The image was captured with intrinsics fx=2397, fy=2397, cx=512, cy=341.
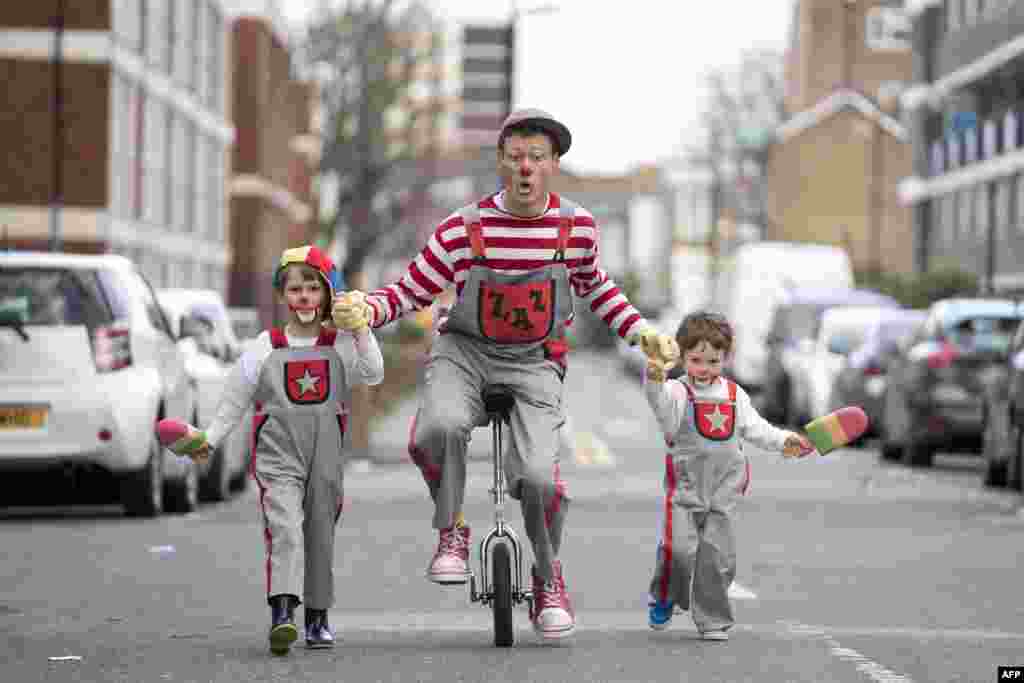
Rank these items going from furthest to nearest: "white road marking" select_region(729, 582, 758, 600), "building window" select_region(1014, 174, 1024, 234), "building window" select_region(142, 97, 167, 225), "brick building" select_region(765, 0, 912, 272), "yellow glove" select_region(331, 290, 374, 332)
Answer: "brick building" select_region(765, 0, 912, 272) → "building window" select_region(1014, 174, 1024, 234) → "building window" select_region(142, 97, 167, 225) → "white road marking" select_region(729, 582, 758, 600) → "yellow glove" select_region(331, 290, 374, 332)

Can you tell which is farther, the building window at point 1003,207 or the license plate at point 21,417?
the building window at point 1003,207

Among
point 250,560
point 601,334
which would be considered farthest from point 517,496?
point 601,334

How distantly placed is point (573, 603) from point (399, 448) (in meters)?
19.0

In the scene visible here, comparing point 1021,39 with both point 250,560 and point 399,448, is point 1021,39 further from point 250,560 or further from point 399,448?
point 250,560

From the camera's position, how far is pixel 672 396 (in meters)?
9.25

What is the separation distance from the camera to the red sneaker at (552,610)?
8.80 metres

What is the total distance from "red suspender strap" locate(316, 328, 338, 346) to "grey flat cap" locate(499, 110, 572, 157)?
3.21ft

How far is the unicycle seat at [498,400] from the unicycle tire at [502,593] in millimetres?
511

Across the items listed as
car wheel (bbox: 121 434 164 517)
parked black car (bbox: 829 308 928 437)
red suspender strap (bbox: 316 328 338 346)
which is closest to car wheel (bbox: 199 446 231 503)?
car wheel (bbox: 121 434 164 517)

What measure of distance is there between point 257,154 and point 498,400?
60.9 m

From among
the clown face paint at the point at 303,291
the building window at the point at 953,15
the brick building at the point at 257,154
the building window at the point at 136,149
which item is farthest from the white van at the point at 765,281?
the clown face paint at the point at 303,291

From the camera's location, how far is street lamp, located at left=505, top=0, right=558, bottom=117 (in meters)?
39.3

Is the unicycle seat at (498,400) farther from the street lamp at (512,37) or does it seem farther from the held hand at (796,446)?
the street lamp at (512,37)

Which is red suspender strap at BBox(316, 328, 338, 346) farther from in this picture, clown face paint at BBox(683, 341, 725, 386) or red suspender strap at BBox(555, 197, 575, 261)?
clown face paint at BBox(683, 341, 725, 386)
